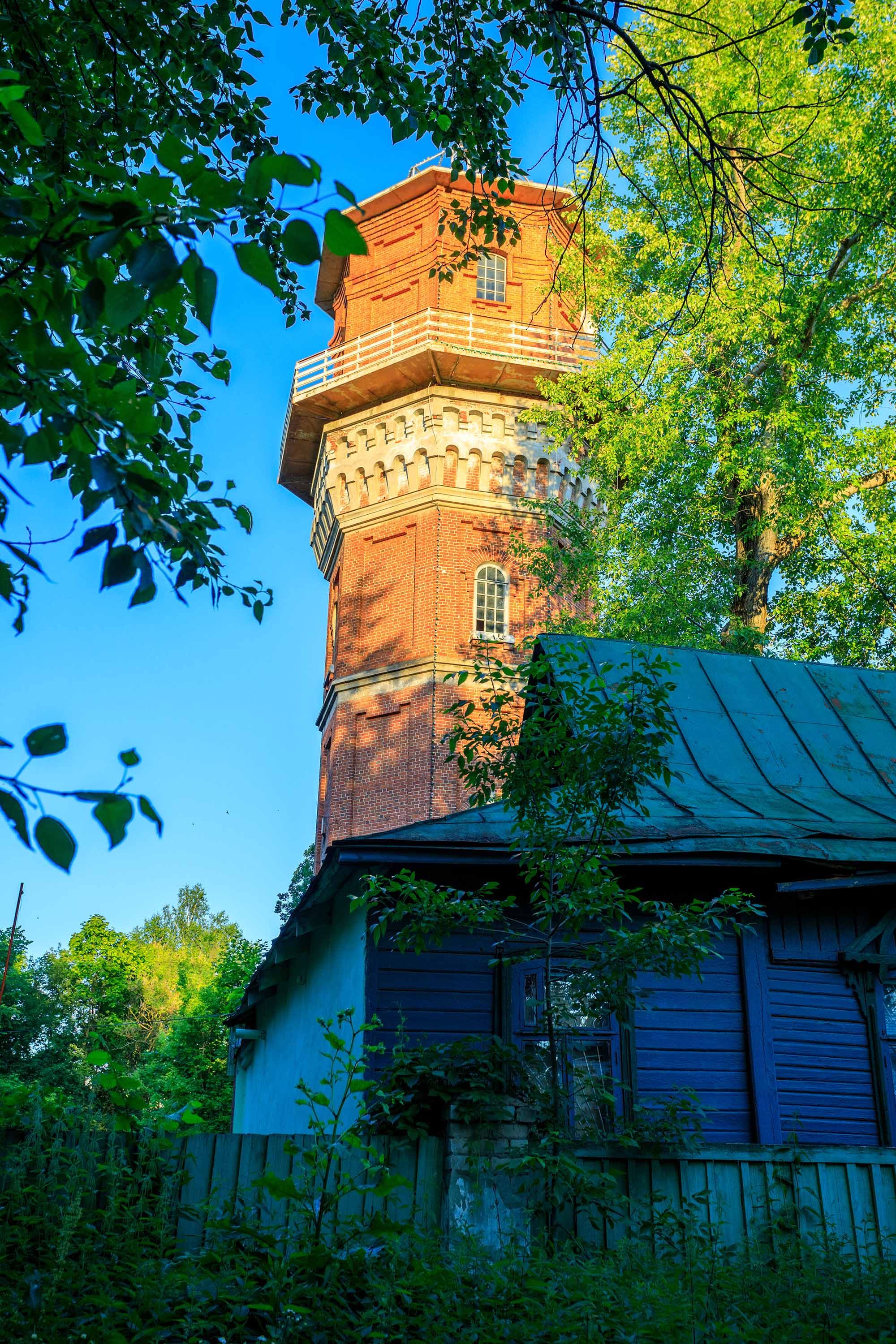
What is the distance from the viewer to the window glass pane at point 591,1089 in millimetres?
9008

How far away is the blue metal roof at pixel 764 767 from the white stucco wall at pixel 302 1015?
1.25 meters

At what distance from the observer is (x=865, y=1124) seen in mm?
9727

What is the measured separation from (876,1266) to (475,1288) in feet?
8.60

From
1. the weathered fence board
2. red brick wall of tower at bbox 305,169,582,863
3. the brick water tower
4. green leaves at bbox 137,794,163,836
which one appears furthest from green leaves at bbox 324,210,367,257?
the brick water tower

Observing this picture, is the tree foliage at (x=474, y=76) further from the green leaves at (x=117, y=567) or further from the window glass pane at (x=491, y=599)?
the window glass pane at (x=491, y=599)

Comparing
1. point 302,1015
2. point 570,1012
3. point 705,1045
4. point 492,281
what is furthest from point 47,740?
point 492,281

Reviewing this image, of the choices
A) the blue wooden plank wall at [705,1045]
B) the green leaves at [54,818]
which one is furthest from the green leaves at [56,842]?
the blue wooden plank wall at [705,1045]

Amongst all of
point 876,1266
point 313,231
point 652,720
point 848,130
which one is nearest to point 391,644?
point 848,130

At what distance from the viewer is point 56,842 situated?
226 centimetres

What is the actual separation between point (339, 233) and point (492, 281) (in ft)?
89.2

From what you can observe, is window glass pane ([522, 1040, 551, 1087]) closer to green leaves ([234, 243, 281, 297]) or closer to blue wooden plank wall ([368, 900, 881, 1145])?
blue wooden plank wall ([368, 900, 881, 1145])

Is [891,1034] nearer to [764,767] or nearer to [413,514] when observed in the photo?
[764,767]

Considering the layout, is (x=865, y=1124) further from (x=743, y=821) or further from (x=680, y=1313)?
(x=680, y=1313)

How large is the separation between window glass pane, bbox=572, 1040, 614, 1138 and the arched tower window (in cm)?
1585
